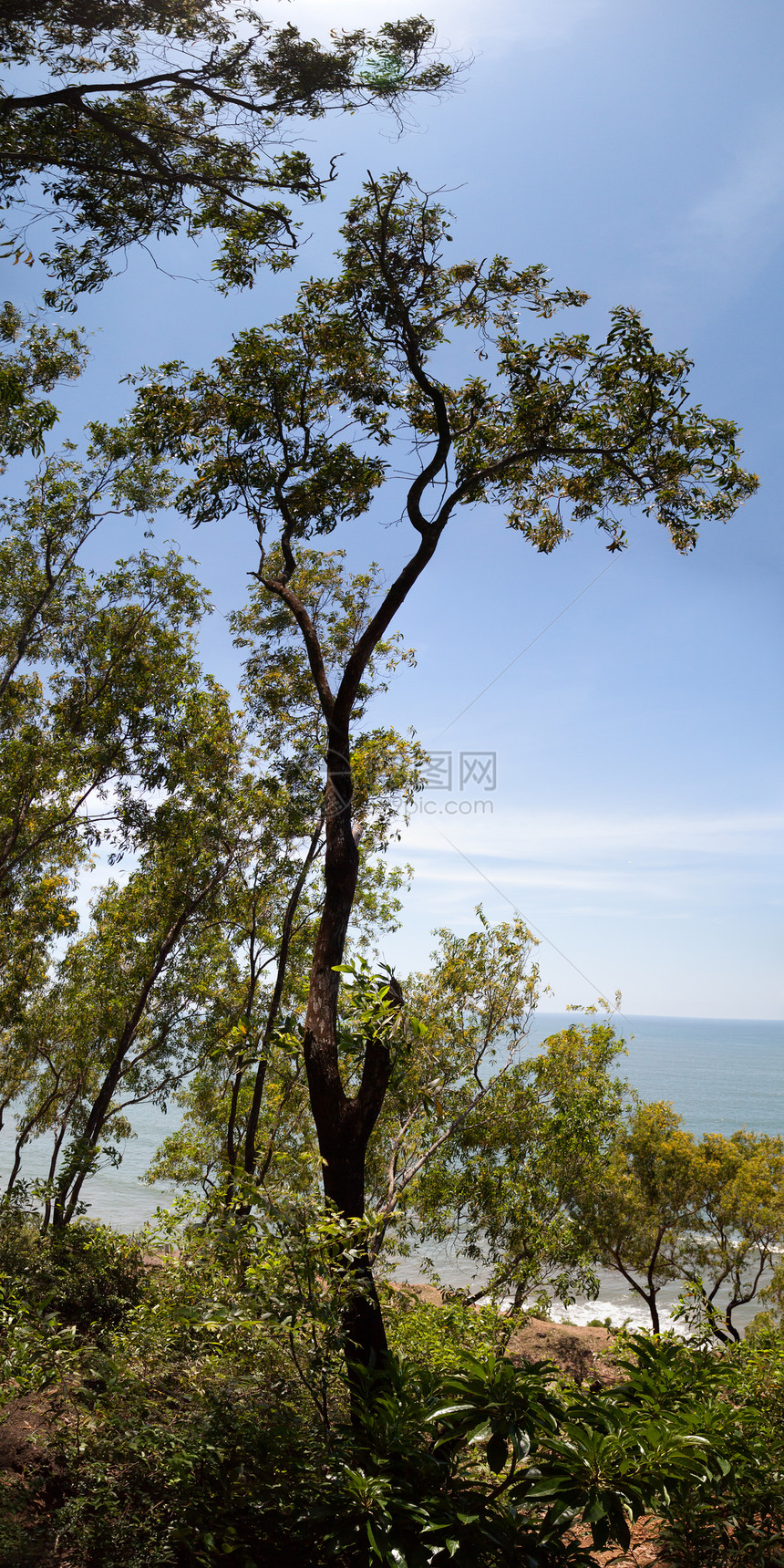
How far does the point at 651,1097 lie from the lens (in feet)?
289

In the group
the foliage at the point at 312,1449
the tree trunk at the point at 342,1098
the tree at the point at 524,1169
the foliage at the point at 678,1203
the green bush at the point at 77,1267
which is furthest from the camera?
the foliage at the point at 678,1203

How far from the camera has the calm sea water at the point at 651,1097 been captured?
3367 centimetres

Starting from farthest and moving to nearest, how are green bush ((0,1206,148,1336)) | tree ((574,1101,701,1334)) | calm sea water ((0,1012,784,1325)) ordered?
calm sea water ((0,1012,784,1325)), tree ((574,1101,701,1334)), green bush ((0,1206,148,1336))

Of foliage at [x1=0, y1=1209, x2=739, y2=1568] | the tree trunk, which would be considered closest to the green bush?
foliage at [x1=0, y1=1209, x2=739, y2=1568]

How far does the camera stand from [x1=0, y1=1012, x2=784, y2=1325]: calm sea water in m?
33.7

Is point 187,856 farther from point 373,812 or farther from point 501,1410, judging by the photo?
point 501,1410

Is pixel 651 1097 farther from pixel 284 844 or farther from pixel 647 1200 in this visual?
pixel 284 844

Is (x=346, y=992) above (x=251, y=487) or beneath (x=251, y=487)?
beneath

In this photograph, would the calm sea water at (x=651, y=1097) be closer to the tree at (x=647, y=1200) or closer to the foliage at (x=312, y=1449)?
the tree at (x=647, y=1200)

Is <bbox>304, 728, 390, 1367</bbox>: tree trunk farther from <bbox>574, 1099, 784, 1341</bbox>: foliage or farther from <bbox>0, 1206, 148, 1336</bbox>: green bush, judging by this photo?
<bbox>574, 1099, 784, 1341</bbox>: foliage

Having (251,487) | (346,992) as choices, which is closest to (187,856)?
(251,487)

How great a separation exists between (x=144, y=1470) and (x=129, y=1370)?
1.48ft

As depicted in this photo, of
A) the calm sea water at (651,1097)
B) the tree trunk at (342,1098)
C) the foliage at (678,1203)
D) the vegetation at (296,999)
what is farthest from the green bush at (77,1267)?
the foliage at (678,1203)

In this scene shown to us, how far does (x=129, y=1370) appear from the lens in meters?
4.52
